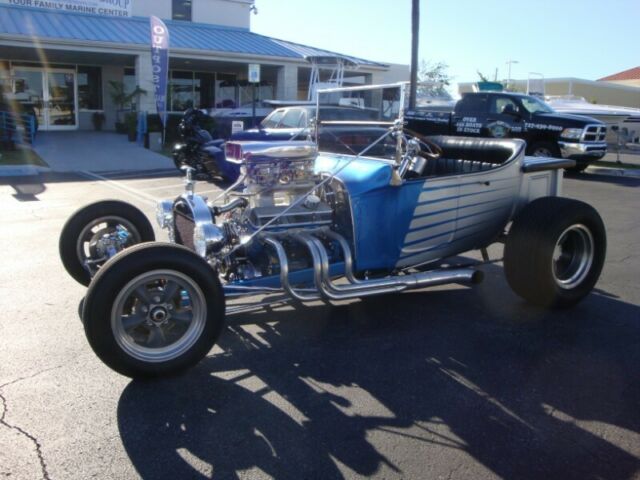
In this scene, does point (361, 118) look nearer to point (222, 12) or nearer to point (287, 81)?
point (287, 81)

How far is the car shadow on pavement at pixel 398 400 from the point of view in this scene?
275 cm

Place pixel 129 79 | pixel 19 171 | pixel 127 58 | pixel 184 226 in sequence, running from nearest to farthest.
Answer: pixel 184 226
pixel 19 171
pixel 127 58
pixel 129 79

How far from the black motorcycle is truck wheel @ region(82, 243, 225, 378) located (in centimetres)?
804

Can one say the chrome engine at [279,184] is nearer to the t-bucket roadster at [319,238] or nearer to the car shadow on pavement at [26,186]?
the t-bucket roadster at [319,238]

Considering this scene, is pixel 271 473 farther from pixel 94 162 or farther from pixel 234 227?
pixel 94 162

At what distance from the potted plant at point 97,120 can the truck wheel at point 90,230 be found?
65.2ft

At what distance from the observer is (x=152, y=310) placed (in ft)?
11.0

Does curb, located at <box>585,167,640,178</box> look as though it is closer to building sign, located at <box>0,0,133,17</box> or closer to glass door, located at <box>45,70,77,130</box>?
building sign, located at <box>0,0,133,17</box>

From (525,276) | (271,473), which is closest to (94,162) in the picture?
(525,276)

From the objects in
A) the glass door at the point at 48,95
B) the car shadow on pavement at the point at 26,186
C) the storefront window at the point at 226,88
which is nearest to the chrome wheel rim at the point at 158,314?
the car shadow on pavement at the point at 26,186

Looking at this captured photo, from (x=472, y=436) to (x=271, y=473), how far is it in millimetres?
1040

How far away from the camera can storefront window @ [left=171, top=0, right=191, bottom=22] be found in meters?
25.4

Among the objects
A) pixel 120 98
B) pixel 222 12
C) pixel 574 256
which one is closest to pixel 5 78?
pixel 120 98

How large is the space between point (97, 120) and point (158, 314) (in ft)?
71.0
